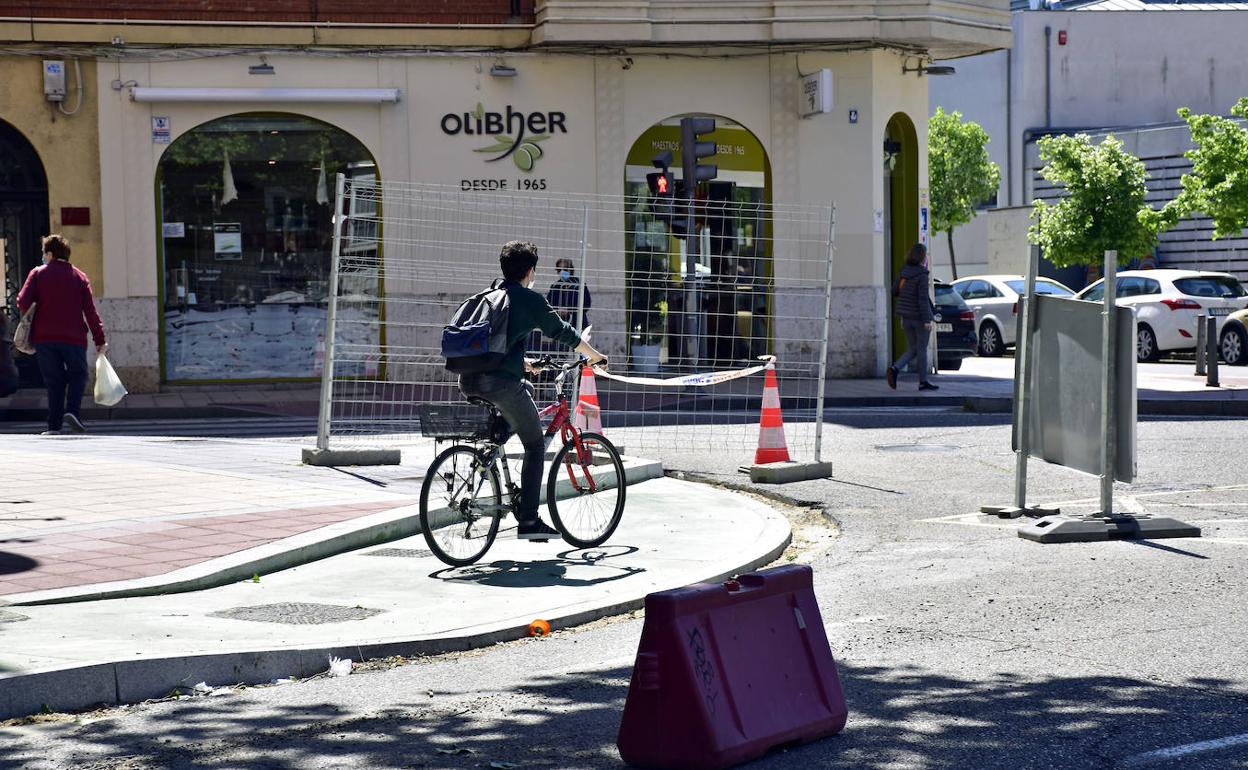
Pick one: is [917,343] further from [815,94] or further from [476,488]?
[476,488]

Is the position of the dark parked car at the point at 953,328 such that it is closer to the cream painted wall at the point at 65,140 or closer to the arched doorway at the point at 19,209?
the cream painted wall at the point at 65,140

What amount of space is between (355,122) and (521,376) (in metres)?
13.5

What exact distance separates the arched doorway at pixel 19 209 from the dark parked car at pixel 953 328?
12820 mm

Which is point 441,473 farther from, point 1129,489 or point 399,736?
point 1129,489

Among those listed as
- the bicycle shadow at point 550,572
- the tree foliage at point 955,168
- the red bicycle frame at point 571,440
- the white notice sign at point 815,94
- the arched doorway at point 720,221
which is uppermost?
the tree foliage at point 955,168

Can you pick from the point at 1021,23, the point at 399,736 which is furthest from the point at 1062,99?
the point at 399,736

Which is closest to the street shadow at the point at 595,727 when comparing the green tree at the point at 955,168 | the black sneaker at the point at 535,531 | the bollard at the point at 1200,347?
the black sneaker at the point at 535,531

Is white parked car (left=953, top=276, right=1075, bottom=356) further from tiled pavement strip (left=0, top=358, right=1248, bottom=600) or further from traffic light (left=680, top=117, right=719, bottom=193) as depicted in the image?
tiled pavement strip (left=0, top=358, right=1248, bottom=600)

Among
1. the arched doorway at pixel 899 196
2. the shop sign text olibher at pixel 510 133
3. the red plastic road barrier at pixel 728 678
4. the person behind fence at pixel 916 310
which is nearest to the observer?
the red plastic road barrier at pixel 728 678

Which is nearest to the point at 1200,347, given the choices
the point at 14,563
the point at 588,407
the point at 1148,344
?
the point at 1148,344

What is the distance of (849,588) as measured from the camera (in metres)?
7.92

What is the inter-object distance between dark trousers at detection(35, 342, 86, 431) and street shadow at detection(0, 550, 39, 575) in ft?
23.9

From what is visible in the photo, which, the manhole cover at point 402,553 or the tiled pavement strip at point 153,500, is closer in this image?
the tiled pavement strip at point 153,500

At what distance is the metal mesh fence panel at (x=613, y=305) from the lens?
502 inches
